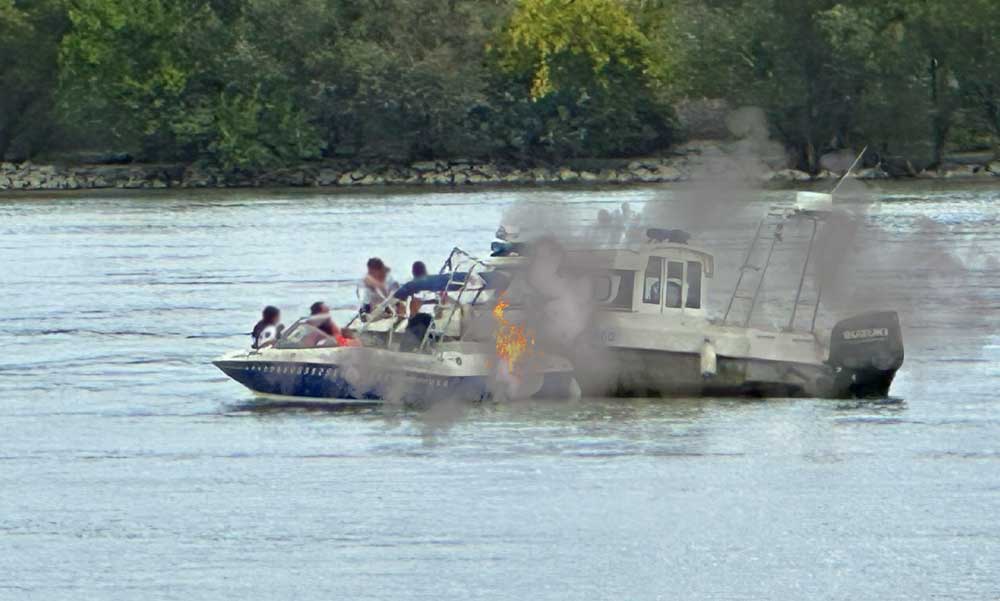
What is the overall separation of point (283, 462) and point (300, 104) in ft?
302

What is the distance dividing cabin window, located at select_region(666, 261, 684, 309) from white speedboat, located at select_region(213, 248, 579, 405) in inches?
72.3

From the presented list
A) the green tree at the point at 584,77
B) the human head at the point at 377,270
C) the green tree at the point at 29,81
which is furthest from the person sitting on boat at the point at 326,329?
the green tree at the point at 29,81

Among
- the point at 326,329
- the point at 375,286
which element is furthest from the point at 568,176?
the point at 326,329

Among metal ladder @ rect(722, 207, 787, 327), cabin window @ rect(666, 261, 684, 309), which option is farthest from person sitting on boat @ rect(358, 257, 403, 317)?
metal ladder @ rect(722, 207, 787, 327)

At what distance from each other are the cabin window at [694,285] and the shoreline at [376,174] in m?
74.1

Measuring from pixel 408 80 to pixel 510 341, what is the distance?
280 feet

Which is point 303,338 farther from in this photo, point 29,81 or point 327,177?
point 29,81

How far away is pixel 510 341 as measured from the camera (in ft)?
117

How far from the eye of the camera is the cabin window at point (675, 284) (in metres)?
35.8

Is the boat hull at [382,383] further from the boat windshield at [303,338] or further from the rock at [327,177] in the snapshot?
the rock at [327,177]

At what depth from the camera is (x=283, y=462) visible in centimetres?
3212

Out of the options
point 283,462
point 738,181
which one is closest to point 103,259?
point 738,181

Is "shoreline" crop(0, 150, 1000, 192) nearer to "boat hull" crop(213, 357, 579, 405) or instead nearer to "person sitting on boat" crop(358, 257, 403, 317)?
"person sitting on boat" crop(358, 257, 403, 317)

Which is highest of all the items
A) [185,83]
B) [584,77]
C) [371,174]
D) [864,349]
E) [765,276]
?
[584,77]
